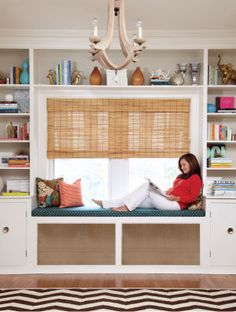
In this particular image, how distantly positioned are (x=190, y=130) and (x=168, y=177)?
0.65m

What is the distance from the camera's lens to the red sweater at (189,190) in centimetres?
539

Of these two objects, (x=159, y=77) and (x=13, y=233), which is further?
(x=159, y=77)

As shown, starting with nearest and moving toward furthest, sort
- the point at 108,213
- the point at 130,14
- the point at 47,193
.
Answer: the point at 130,14
the point at 108,213
the point at 47,193

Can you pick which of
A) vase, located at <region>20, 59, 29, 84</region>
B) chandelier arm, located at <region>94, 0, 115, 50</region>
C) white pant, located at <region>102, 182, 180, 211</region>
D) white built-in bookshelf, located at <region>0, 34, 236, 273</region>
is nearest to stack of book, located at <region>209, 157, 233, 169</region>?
white built-in bookshelf, located at <region>0, 34, 236, 273</region>

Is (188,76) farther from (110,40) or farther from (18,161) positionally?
(110,40)

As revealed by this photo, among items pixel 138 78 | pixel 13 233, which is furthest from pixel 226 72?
pixel 13 233

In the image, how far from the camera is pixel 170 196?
215 inches

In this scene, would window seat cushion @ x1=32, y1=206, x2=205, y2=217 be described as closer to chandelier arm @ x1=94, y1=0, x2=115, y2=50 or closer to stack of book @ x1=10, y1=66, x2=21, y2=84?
stack of book @ x1=10, y1=66, x2=21, y2=84

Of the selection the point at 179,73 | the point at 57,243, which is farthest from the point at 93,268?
the point at 179,73

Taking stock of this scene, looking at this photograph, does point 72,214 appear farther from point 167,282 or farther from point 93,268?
point 167,282

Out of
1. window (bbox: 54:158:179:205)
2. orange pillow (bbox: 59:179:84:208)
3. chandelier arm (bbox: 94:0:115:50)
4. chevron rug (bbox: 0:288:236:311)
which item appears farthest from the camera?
window (bbox: 54:158:179:205)

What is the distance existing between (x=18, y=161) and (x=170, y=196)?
1.81 m

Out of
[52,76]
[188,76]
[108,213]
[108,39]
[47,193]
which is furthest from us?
[188,76]

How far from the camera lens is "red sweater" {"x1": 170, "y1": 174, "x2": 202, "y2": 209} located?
539cm
